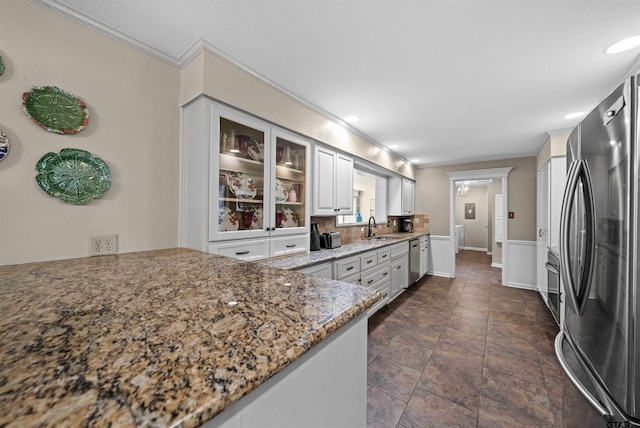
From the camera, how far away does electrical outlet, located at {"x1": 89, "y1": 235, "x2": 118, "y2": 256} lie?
1432mm

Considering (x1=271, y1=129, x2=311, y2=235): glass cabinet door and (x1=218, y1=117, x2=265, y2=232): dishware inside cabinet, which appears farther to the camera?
(x1=271, y1=129, x2=311, y2=235): glass cabinet door

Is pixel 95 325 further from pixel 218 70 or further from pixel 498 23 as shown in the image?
pixel 498 23

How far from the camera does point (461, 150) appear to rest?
163 inches

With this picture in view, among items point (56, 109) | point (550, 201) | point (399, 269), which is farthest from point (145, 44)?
point (550, 201)

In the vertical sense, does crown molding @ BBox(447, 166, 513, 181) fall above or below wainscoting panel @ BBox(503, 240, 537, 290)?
above

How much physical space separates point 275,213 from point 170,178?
2.67ft

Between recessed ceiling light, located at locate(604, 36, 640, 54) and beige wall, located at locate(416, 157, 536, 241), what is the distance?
321 centimetres

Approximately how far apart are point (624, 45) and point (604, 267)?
164 cm

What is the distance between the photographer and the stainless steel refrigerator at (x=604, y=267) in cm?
79

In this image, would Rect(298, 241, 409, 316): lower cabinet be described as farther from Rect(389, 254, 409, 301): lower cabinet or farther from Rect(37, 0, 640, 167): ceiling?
Rect(37, 0, 640, 167): ceiling

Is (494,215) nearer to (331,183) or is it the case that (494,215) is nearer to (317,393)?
(331,183)

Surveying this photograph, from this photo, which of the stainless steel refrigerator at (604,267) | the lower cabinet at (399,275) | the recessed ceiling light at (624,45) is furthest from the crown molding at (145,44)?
the lower cabinet at (399,275)

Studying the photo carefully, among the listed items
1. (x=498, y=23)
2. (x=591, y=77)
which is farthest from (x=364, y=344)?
(x=591, y=77)

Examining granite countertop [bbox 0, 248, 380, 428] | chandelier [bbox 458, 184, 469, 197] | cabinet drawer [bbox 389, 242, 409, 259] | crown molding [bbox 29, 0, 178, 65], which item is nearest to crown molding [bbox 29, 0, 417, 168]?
crown molding [bbox 29, 0, 178, 65]
